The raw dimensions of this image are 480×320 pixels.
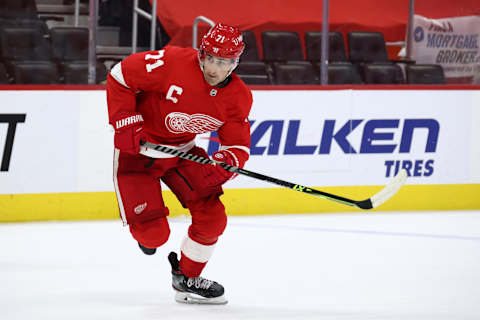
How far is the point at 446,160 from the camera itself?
6.02 m

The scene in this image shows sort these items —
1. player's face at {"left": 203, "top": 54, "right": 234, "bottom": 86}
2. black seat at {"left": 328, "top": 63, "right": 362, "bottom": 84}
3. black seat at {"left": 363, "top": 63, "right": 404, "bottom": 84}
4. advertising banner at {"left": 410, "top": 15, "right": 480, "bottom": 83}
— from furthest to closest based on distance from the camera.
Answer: advertising banner at {"left": 410, "top": 15, "right": 480, "bottom": 83}, black seat at {"left": 363, "top": 63, "right": 404, "bottom": 84}, black seat at {"left": 328, "top": 63, "right": 362, "bottom": 84}, player's face at {"left": 203, "top": 54, "right": 234, "bottom": 86}

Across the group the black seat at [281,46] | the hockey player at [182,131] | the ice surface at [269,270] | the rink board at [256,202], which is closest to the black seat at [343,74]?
the black seat at [281,46]

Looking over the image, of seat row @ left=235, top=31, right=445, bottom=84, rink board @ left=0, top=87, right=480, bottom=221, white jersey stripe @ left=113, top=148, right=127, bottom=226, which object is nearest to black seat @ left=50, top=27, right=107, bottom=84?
rink board @ left=0, top=87, right=480, bottom=221

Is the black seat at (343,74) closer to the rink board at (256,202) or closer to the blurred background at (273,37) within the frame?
the blurred background at (273,37)

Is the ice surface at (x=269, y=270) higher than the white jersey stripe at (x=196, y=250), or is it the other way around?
the white jersey stripe at (x=196, y=250)

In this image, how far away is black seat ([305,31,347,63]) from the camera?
6.05 meters

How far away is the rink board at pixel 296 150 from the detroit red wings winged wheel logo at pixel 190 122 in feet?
6.47

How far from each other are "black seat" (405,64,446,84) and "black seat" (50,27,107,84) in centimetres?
207

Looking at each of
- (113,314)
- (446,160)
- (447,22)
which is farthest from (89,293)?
(447,22)

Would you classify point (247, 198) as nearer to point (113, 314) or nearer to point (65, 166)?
point (65, 166)

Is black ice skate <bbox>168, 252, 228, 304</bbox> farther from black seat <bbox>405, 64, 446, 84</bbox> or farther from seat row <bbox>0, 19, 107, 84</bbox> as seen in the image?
black seat <bbox>405, 64, 446, 84</bbox>

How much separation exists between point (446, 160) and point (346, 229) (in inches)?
48.0

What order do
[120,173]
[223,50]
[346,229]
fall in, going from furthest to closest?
[346,229] → [120,173] → [223,50]

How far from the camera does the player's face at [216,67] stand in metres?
3.14
